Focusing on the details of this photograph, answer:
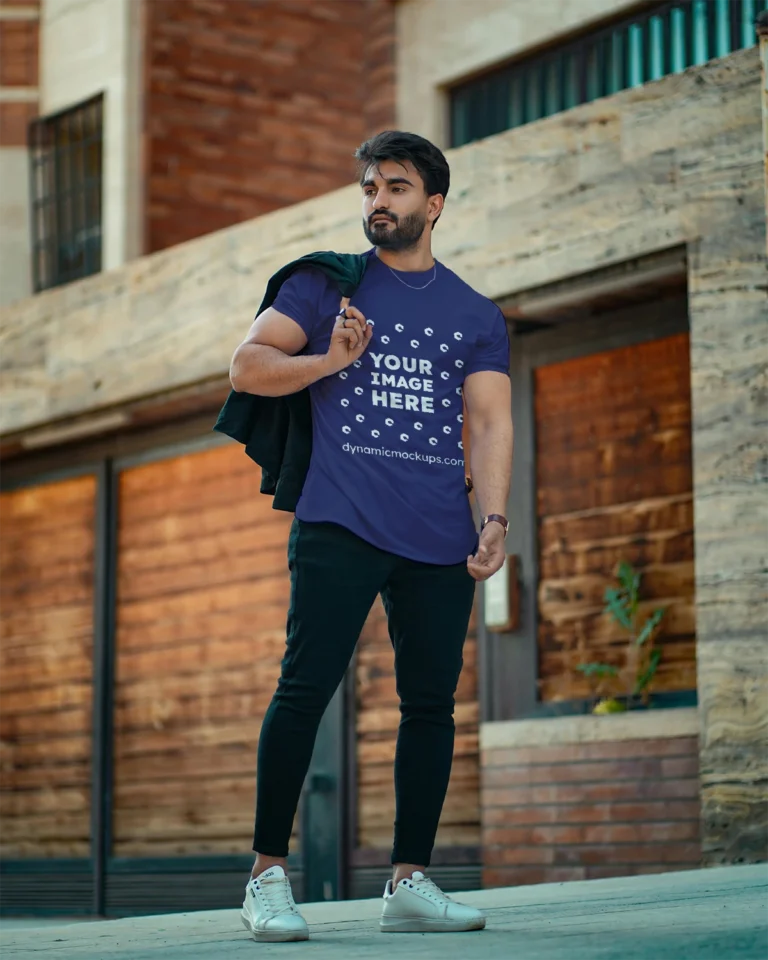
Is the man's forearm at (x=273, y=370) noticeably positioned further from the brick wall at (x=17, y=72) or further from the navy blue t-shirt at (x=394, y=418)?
the brick wall at (x=17, y=72)

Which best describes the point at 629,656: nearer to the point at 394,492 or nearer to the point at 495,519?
the point at 495,519

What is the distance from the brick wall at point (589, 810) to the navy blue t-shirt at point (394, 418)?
3.33m

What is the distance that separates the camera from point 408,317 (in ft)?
13.9

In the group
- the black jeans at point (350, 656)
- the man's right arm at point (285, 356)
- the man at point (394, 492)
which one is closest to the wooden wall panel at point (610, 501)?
the man at point (394, 492)

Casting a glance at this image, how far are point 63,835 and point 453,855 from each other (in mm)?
3254

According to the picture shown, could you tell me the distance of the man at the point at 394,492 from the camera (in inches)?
158

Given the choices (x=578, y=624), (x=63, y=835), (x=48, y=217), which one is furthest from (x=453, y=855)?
(x=48, y=217)

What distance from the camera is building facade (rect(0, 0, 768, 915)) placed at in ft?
23.5

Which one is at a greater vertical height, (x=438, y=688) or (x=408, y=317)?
(x=408, y=317)

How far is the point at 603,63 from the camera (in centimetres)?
998

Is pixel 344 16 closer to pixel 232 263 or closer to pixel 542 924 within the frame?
pixel 232 263

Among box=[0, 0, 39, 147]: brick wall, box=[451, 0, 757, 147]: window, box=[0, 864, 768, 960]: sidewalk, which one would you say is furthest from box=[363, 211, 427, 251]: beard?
box=[0, 0, 39, 147]: brick wall

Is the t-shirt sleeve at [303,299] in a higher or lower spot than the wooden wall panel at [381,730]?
higher

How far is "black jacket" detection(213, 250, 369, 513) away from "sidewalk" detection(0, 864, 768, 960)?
1.06 meters
